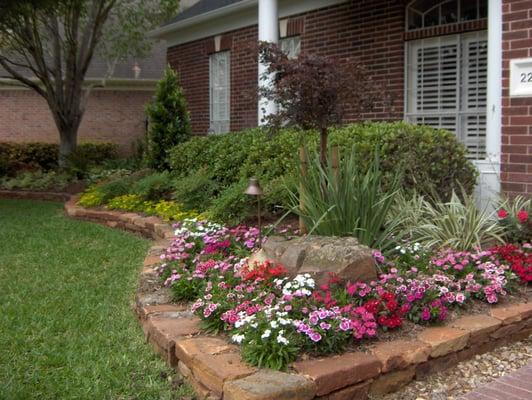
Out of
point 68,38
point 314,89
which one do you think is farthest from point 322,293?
point 68,38

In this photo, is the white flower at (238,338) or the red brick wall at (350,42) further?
the red brick wall at (350,42)

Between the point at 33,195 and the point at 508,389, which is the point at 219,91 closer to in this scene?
the point at 33,195

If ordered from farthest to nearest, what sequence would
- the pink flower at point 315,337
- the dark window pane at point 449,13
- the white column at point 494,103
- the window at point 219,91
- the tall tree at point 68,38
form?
the tall tree at point 68,38 < the window at point 219,91 < the dark window pane at point 449,13 < the white column at point 494,103 < the pink flower at point 315,337

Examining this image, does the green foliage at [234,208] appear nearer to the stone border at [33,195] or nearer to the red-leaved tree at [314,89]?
the red-leaved tree at [314,89]

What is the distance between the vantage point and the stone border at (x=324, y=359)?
3146mm

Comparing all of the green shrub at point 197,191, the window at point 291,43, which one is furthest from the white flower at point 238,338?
the window at point 291,43

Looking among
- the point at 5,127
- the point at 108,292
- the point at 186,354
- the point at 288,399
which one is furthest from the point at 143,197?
the point at 5,127

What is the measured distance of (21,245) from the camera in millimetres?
7480

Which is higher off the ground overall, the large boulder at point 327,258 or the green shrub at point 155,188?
the green shrub at point 155,188

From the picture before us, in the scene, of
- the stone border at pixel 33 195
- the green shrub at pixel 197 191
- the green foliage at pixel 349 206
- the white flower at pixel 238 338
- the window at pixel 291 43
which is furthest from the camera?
the stone border at pixel 33 195

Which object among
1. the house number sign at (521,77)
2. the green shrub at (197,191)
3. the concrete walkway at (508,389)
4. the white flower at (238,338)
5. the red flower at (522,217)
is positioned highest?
the house number sign at (521,77)

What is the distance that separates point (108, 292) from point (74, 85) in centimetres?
1006

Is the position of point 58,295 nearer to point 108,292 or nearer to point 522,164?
point 108,292

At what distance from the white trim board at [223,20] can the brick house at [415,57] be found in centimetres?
2
